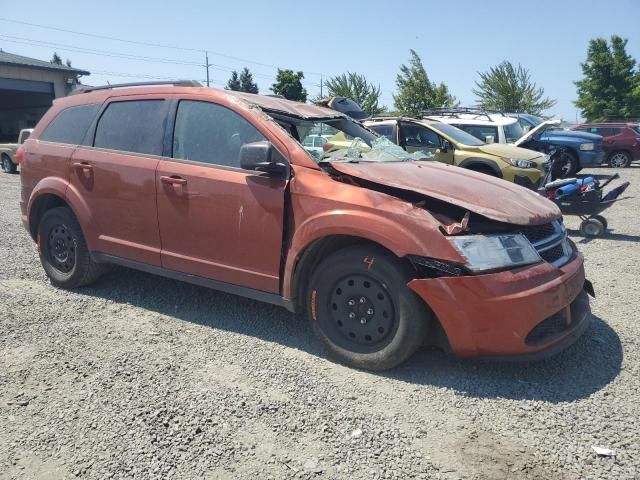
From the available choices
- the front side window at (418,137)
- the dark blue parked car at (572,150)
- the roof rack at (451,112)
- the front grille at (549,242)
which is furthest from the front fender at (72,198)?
the dark blue parked car at (572,150)

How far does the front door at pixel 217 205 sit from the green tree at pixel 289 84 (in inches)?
1248

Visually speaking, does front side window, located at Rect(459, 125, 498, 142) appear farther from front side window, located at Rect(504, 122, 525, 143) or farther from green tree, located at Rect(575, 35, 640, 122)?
green tree, located at Rect(575, 35, 640, 122)

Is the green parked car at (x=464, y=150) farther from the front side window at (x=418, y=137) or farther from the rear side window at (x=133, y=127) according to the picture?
the rear side window at (x=133, y=127)

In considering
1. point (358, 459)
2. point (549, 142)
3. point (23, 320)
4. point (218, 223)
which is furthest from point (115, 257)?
point (549, 142)

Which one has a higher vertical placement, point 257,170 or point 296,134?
point 296,134

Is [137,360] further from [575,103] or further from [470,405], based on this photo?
[575,103]

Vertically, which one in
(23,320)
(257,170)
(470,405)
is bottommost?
(23,320)

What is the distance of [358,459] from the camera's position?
8.04 ft

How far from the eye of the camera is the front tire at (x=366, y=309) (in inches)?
122

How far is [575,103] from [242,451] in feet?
136

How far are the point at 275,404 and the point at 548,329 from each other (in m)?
1.74

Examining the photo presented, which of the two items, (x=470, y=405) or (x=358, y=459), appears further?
(x=470, y=405)

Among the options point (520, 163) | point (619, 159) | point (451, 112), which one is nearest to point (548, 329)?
point (520, 163)

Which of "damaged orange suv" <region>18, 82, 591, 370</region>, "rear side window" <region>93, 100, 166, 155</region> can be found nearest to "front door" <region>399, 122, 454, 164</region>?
"damaged orange suv" <region>18, 82, 591, 370</region>
